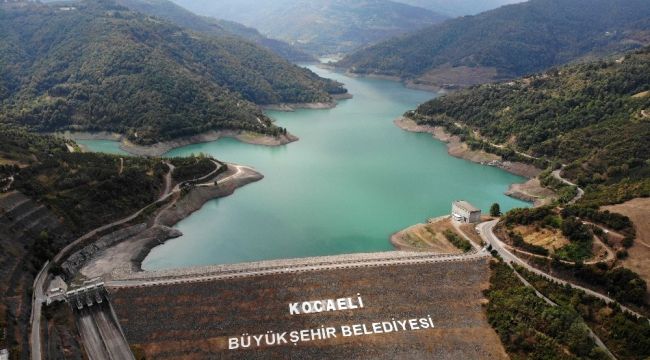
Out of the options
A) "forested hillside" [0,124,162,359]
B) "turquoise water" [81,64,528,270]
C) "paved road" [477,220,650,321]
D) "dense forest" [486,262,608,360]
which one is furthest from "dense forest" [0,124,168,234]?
"dense forest" [486,262,608,360]

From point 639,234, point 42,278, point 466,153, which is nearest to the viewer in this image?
point 42,278

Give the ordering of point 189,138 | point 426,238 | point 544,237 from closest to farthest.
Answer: point 544,237 < point 426,238 < point 189,138

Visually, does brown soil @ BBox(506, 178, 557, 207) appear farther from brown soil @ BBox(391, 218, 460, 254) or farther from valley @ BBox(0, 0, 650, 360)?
brown soil @ BBox(391, 218, 460, 254)

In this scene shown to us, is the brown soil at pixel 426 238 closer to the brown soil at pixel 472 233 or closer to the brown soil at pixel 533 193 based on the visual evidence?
the brown soil at pixel 472 233

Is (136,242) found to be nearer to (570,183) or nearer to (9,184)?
(9,184)

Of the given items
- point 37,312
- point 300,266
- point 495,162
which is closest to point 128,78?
point 495,162

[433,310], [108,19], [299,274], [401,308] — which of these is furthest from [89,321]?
[108,19]
